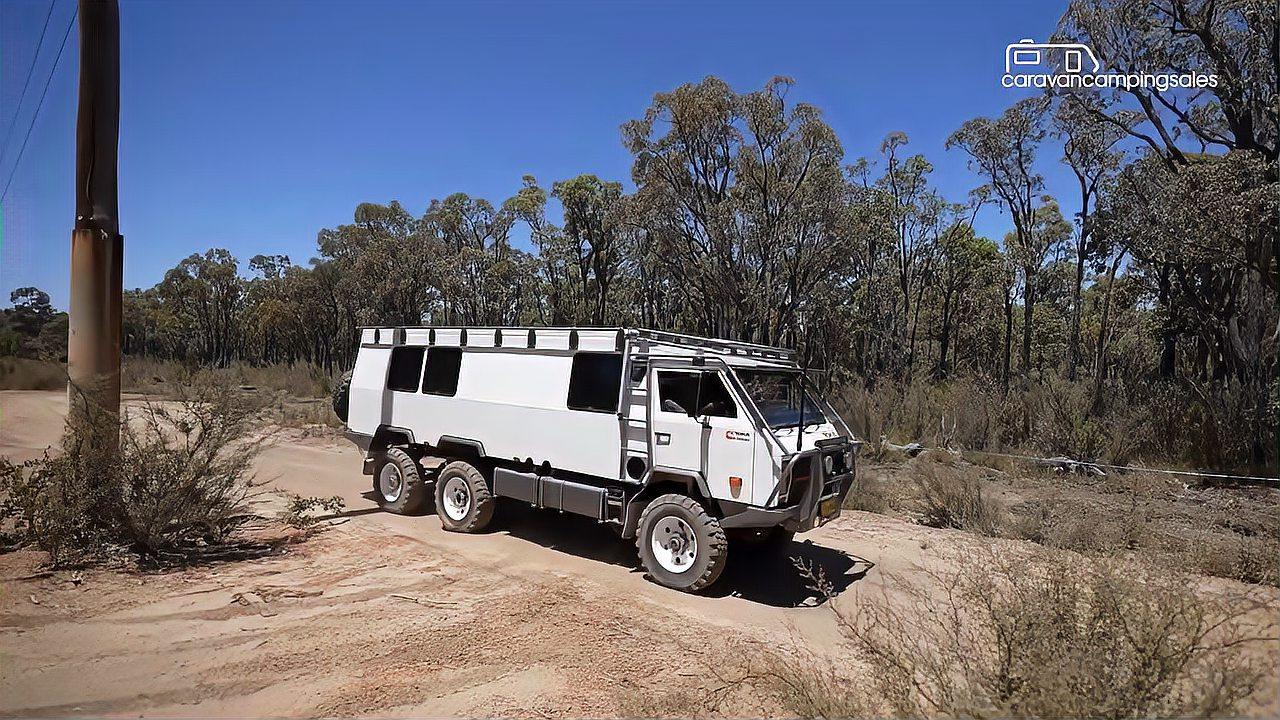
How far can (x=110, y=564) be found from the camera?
6.60 meters

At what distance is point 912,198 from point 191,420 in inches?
1146

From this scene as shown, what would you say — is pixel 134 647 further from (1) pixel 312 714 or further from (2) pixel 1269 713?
(2) pixel 1269 713

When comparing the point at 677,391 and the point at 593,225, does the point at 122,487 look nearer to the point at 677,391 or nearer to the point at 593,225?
the point at 677,391

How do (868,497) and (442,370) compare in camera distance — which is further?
(868,497)

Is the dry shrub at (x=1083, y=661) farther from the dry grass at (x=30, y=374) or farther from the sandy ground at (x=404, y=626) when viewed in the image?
the dry grass at (x=30, y=374)

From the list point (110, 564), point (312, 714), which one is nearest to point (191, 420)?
point (110, 564)

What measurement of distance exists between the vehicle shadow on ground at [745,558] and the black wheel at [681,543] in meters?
0.33

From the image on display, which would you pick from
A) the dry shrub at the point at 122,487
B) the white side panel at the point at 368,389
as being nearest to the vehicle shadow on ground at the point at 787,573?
the dry shrub at the point at 122,487

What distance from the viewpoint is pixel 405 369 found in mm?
10008

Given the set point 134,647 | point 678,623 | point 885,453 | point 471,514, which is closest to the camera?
point 134,647

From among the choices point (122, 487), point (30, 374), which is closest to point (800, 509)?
point (122, 487)

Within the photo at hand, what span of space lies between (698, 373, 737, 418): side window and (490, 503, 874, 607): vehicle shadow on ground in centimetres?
156

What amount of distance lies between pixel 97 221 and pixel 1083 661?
9.27 metres

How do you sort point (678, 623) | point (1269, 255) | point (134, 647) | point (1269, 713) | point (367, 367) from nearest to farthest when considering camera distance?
1. point (1269, 713)
2. point (134, 647)
3. point (678, 623)
4. point (367, 367)
5. point (1269, 255)
